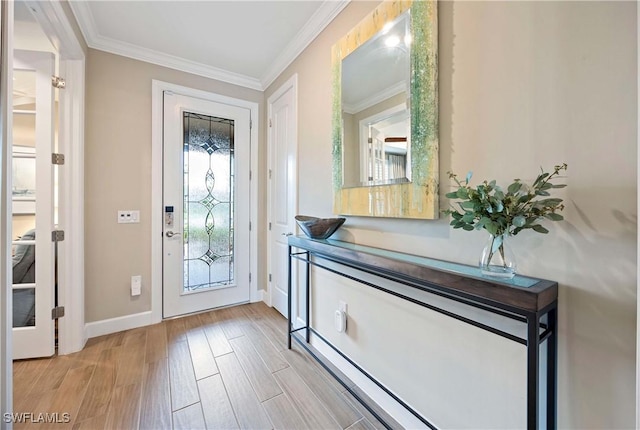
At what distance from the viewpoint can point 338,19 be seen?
1862 mm

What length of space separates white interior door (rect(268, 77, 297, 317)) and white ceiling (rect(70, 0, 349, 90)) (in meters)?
0.37

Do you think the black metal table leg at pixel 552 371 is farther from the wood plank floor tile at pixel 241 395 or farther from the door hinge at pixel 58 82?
the door hinge at pixel 58 82

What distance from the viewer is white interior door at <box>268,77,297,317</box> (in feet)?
8.25

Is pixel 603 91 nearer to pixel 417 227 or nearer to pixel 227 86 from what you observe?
pixel 417 227

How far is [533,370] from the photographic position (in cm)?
77

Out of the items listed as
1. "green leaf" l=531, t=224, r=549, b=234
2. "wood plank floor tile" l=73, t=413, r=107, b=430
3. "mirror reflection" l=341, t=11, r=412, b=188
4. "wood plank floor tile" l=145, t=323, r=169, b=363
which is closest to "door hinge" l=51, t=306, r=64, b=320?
"wood plank floor tile" l=145, t=323, r=169, b=363

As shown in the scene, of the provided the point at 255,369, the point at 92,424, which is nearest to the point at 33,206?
the point at 92,424

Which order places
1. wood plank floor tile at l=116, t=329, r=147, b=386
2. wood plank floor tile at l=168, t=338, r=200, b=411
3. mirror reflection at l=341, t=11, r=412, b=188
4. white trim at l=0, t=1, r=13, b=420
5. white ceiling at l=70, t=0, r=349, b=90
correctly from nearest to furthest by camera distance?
1. white trim at l=0, t=1, r=13, b=420
2. mirror reflection at l=341, t=11, r=412, b=188
3. wood plank floor tile at l=168, t=338, r=200, b=411
4. wood plank floor tile at l=116, t=329, r=147, b=386
5. white ceiling at l=70, t=0, r=349, b=90

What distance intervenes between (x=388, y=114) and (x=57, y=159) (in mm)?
2473

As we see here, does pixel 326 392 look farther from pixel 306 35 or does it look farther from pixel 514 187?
pixel 306 35

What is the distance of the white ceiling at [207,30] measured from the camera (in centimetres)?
190

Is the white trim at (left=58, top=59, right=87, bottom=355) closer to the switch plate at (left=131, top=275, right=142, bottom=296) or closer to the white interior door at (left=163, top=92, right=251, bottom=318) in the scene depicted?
the switch plate at (left=131, top=275, right=142, bottom=296)

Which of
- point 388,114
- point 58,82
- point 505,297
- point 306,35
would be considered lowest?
point 505,297

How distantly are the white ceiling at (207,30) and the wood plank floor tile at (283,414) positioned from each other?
261 cm
